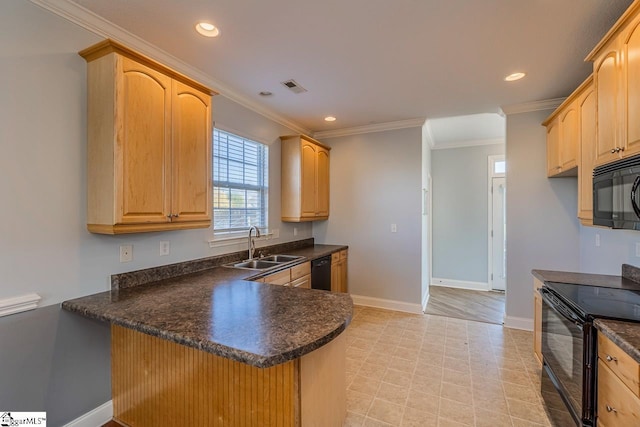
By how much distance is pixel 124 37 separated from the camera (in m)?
2.03

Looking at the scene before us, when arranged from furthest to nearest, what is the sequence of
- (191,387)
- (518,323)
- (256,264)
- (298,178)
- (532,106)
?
(298,178) → (518,323) → (532,106) → (256,264) → (191,387)

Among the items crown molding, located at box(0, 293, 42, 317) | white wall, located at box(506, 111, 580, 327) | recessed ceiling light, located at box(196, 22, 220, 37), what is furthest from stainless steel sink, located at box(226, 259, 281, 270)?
white wall, located at box(506, 111, 580, 327)

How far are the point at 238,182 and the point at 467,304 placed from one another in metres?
3.84

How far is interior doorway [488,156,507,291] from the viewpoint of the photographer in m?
5.09

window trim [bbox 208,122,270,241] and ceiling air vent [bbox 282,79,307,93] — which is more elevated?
ceiling air vent [bbox 282,79,307,93]

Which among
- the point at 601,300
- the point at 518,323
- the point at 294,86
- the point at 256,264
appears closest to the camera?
the point at 601,300

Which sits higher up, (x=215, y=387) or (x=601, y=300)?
(x=601, y=300)

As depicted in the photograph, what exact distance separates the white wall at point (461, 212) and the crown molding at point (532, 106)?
1865 millimetres

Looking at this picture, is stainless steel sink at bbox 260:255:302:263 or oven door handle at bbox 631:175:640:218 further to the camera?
stainless steel sink at bbox 260:255:302:263

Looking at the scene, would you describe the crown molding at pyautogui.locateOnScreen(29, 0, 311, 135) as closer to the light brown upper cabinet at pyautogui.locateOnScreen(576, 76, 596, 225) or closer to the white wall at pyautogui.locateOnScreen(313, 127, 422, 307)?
the white wall at pyautogui.locateOnScreen(313, 127, 422, 307)

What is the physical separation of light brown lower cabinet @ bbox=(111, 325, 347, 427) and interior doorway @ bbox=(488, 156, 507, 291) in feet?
14.4

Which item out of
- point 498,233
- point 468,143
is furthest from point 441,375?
point 468,143

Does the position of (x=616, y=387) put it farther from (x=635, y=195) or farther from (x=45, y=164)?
(x=45, y=164)

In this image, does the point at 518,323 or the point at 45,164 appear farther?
the point at 518,323
